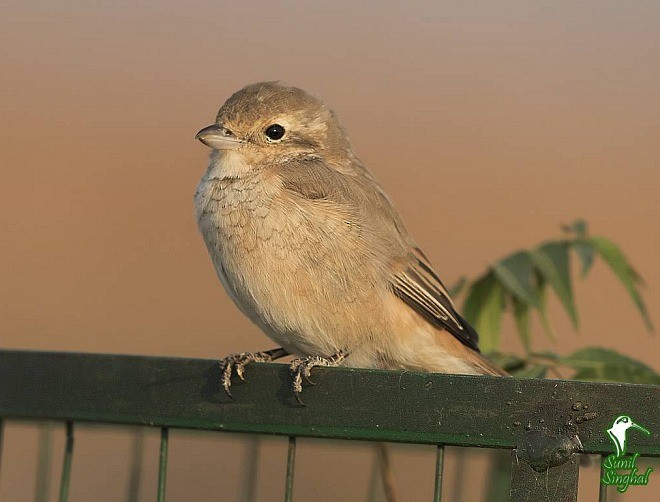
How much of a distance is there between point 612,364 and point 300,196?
1339mm

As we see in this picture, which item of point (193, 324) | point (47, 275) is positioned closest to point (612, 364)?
point (193, 324)

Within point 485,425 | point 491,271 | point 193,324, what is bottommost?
point 485,425

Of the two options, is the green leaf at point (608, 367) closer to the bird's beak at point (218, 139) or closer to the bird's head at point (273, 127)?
the bird's head at point (273, 127)

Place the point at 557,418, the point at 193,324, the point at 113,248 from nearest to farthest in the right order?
the point at 557,418
the point at 193,324
the point at 113,248

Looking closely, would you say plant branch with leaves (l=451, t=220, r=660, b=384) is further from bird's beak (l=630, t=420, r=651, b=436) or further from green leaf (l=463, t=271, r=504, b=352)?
bird's beak (l=630, t=420, r=651, b=436)

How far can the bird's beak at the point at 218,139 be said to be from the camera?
174 inches

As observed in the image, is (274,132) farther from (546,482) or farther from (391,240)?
(546,482)

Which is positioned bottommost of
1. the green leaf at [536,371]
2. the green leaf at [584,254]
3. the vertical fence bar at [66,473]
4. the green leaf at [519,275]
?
the vertical fence bar at [66,473]

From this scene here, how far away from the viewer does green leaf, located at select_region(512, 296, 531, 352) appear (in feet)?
12.4

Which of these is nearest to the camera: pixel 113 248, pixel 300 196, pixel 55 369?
pixel 55 369

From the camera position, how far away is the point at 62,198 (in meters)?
10.8

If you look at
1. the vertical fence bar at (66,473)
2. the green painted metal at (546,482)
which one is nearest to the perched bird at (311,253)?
the vertical fence bar at (66,473)

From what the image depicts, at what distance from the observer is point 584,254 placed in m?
3.76

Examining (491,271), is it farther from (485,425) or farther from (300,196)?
(485,425)
